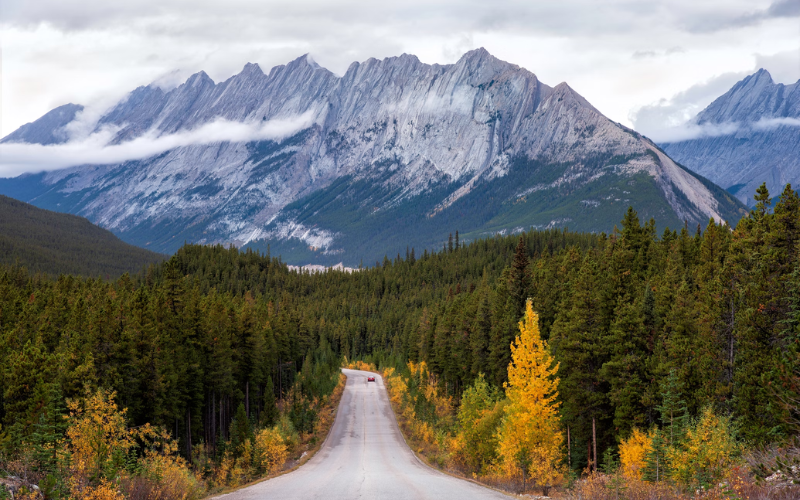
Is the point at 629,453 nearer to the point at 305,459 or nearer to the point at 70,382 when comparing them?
the point at 305,459

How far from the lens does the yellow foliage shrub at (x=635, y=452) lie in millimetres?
32469

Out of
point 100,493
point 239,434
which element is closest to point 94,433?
point 100,493

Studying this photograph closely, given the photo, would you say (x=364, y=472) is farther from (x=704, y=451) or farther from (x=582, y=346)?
(x=704, y=451)

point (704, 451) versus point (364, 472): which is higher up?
point (704, 451)

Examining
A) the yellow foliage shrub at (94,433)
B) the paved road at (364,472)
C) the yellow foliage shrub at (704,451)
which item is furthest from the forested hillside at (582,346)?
the paved road at (364,472)

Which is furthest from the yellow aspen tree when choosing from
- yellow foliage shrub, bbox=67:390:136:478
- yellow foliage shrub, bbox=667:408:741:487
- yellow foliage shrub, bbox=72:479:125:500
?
yellow foliage shrub, bbox=72:479:125:500

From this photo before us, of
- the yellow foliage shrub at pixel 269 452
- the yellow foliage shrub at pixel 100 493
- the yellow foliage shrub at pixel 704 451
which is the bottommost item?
the yellow foliage shrub at pixel 269 452

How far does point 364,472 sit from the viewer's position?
40.9m

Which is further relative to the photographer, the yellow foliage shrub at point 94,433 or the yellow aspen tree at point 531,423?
Answer: the yellow aspen tree at point 531,423

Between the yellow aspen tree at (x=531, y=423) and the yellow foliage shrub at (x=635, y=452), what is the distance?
3773 millimetres

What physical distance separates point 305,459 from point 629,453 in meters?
30.4

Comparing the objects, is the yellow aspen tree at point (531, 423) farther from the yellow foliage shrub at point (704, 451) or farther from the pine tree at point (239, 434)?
the pine tree at point (239, 434)

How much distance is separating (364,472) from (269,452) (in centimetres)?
1396

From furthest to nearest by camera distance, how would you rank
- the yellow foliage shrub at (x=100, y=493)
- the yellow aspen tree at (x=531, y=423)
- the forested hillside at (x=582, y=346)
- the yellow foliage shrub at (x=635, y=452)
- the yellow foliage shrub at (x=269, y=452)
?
the yellow foliage shrub at (x=269, y=452), the yellow aspen tree at (x=531, y=423), the forested hillside at (x=582, y=346), the yellow foliage shrub at (x=635, y=452), the yellow foliage shrub at (x=100, y=493)
